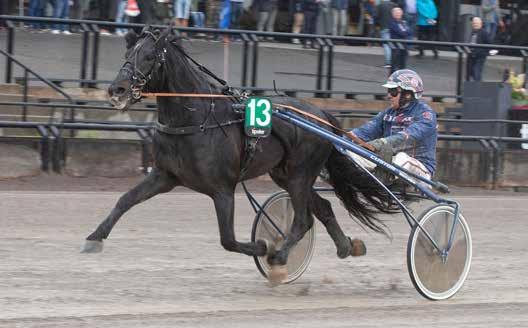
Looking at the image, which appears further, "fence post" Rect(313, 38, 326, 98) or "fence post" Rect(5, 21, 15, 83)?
"fence post" Rect(313, 38, 326, 98)

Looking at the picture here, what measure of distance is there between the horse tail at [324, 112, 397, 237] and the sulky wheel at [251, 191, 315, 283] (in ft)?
1.14

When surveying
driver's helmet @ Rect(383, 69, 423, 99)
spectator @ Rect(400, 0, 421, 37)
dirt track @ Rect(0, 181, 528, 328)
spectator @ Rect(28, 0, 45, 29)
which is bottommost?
dirt track @ Rect(0, 181, 528, 328)

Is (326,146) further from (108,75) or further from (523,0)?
(523,0)

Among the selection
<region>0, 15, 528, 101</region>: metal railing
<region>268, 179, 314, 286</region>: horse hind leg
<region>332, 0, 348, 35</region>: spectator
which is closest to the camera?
<region>268, 179, 314, 286</region>: horse hind leg

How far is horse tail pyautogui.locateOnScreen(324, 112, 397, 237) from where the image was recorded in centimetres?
797

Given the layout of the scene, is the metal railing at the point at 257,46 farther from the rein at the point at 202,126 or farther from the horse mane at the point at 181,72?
the horse mane at the point at 181,72

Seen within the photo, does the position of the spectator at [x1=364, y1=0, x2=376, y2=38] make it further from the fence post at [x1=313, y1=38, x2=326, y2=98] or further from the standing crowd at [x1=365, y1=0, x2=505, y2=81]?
the fence post at [x1=313, y1=38, x2=326, y2=98]

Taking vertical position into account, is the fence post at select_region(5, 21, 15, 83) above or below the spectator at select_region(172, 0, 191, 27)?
below

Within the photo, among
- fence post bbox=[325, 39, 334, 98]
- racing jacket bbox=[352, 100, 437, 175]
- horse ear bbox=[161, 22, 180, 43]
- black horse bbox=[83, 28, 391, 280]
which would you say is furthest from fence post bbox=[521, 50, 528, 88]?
horse ear bbox=[161, 22, 180, 43]

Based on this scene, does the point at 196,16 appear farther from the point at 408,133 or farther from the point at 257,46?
the point at 408,133

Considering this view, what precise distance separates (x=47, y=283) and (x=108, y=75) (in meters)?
7.71

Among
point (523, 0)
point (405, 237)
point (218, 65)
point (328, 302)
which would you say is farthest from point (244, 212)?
point (523, 0)

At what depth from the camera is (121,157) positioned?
45.4 ft

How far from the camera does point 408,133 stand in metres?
7.63
